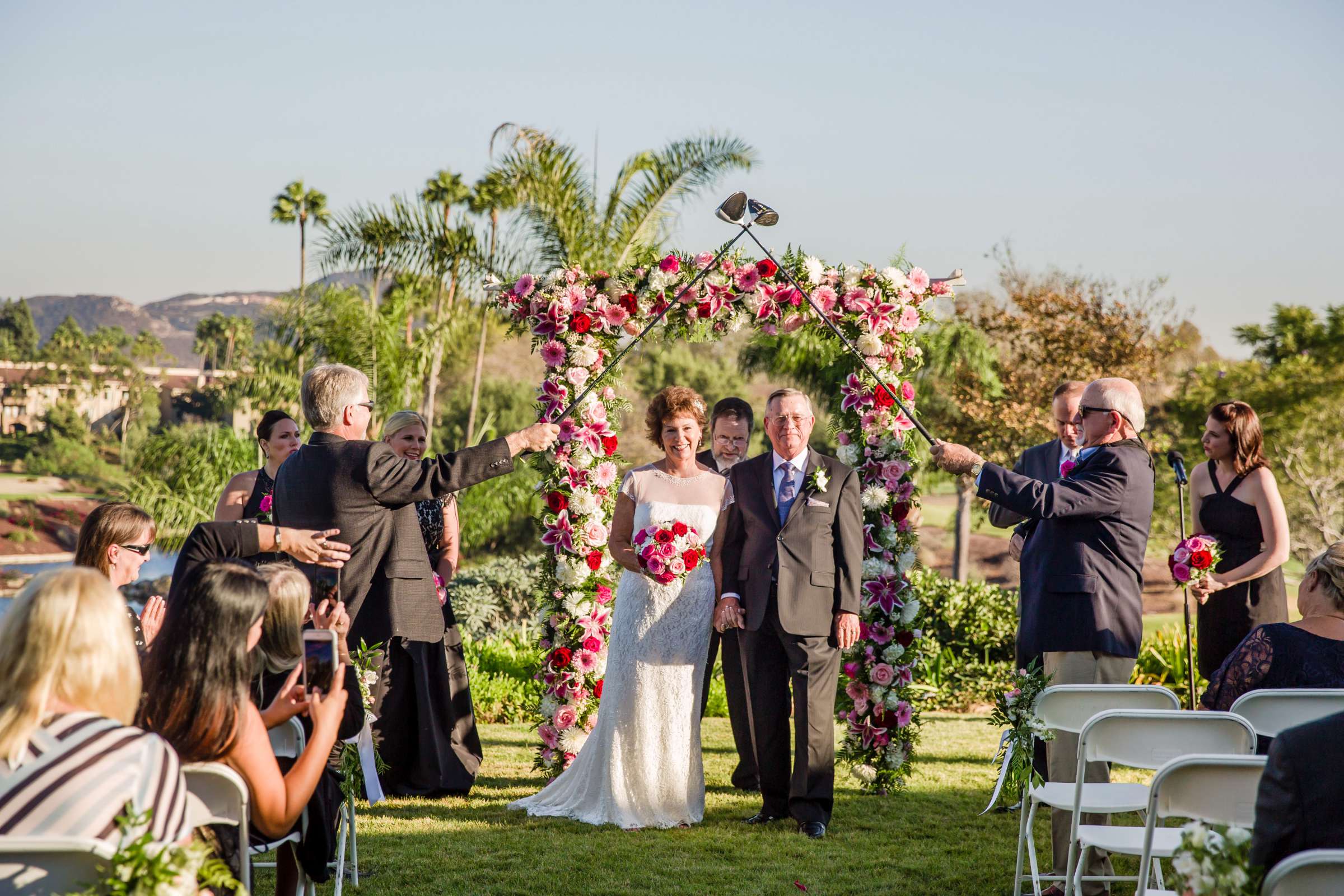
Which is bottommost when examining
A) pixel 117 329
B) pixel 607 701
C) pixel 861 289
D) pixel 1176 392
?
pixel 607 701

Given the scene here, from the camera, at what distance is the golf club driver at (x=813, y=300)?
19.9 ft

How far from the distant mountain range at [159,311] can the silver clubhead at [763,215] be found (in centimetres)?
7343

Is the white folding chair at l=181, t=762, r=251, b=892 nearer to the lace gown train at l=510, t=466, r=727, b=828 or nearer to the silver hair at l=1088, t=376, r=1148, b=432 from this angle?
the lace gown train at l=510, t=466, r=727, b=828

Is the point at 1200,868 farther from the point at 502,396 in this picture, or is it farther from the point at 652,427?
the point at 502,396

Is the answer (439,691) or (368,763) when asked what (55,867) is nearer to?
(368,763)

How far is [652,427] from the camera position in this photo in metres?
6.17

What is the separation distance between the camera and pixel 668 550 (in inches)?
226

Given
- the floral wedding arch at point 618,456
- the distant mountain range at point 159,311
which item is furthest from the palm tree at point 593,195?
the distant mountain range at point 159,311

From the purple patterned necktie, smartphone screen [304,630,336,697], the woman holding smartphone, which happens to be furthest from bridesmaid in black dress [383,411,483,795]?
the woman holding smartphone

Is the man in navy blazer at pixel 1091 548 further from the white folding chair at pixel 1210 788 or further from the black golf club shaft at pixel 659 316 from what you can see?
the black golf club shaft at pixel 659 316

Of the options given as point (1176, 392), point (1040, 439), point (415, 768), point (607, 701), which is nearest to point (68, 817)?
point (607, 701)

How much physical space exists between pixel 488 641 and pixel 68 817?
828 centimetres

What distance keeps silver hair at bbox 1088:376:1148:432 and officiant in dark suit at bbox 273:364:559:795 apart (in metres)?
2.49

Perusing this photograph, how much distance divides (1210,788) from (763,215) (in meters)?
3.91
